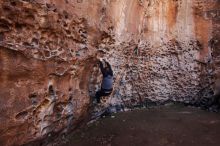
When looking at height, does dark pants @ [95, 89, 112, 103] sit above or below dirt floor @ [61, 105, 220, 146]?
above

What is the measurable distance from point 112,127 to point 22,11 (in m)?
2.88

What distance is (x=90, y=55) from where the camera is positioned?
18.1 ft

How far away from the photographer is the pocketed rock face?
4094mm

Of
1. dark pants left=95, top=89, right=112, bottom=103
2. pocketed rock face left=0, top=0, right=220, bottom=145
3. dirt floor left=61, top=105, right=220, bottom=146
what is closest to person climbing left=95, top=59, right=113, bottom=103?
dark pants left=95, top=89, right=112, bottom=103

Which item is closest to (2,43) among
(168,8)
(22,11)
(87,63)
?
(22,11)

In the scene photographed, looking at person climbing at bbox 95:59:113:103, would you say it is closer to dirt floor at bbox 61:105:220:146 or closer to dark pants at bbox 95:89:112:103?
dark pants at bbox 95:89:112:103

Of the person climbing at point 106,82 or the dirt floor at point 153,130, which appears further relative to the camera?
the person climbing at point 106,82

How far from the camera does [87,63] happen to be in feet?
17.9

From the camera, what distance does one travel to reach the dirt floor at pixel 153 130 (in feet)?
17.3

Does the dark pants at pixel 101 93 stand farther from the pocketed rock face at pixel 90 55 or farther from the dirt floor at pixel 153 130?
the dirt floor at pixel 153 130

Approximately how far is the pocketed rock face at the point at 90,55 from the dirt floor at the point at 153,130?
15.1 inches

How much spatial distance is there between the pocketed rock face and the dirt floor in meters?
0.38

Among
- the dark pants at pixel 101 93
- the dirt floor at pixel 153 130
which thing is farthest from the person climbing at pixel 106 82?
the dirt floor at pixel 153 130

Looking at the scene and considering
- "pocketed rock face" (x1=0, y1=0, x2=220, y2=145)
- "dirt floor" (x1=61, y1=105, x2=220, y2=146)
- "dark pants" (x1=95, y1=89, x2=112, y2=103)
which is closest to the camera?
"pocketed rock face" (x1=0, y1=0, x2=220, y2=145)
